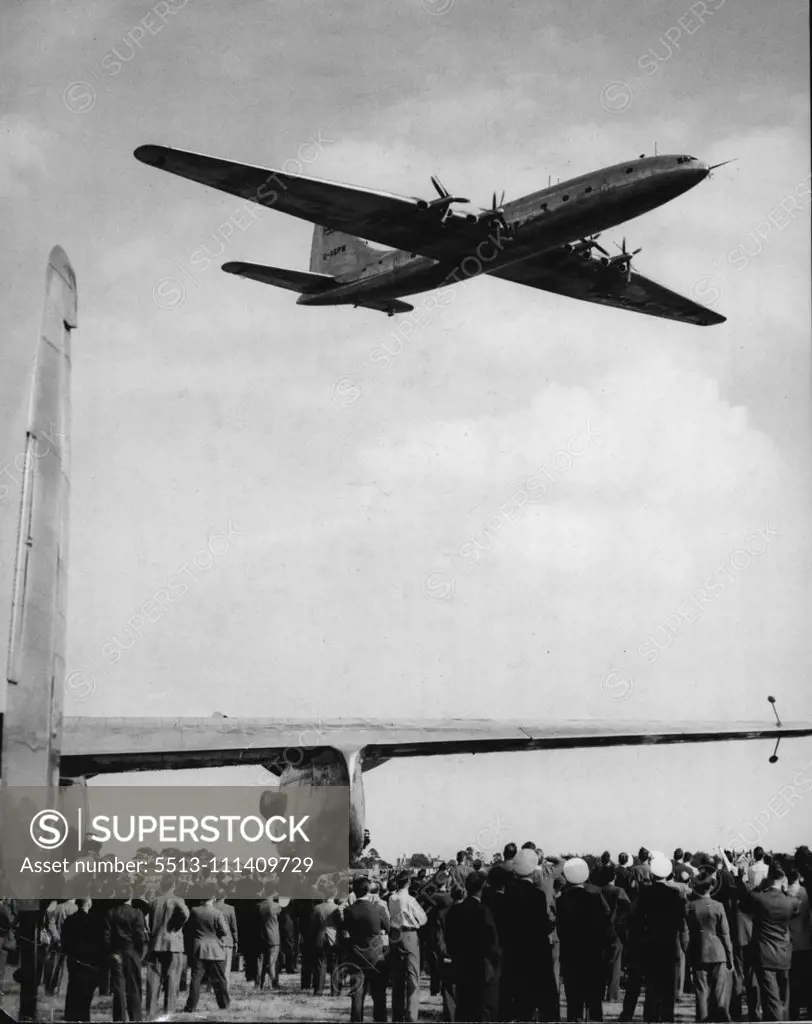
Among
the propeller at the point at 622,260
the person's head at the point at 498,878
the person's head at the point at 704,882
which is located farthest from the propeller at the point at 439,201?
the person's head at the point at 498,878

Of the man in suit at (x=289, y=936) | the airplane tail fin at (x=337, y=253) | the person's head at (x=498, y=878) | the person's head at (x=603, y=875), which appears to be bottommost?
the man in suit at (x=289, y=936)

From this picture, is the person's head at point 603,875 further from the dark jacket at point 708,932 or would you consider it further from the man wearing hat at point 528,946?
the dark jacket at point 708,932

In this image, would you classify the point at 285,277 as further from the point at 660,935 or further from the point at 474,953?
the point at 474,953

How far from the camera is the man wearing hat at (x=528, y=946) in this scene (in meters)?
10.7

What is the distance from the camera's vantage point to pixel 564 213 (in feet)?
71.8

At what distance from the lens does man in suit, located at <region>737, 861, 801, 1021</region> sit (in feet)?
38.4

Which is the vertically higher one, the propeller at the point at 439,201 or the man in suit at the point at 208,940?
the propeller at the point at 439,201

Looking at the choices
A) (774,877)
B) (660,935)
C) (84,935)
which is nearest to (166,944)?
(84,935)

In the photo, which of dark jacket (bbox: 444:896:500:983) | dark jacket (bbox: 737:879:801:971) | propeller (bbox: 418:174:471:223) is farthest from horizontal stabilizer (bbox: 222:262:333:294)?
dark jacket (bbox: 444:896:500:983)

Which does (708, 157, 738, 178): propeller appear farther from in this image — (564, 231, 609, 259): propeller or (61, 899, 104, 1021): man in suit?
(61, 899, 104, 1021): man in suit

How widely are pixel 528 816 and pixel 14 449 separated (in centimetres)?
842

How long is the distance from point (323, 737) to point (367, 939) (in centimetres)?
249

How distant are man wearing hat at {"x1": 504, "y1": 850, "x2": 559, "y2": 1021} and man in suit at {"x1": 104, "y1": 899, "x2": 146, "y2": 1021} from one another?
3.74m

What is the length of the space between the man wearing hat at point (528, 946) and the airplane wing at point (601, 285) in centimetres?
1688
